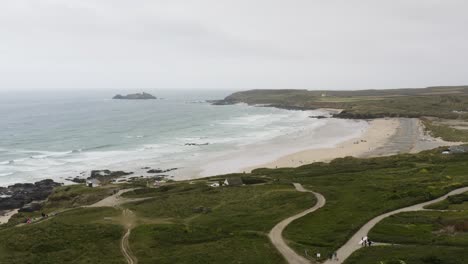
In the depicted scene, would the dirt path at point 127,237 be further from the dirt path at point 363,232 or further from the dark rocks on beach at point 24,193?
the dark rocks on beach at point 24,193

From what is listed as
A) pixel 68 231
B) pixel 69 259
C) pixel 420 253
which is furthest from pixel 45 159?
pixel 420 253

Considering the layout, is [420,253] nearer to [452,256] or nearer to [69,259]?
[452,256]

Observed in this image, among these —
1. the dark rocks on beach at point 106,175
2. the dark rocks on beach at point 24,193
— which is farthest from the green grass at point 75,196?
the dark rocks on beach at point 106,175

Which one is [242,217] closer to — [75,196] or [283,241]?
[283,241]

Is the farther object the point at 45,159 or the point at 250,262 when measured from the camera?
the point at 45,159

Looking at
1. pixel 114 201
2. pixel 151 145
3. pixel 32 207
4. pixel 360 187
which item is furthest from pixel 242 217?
pixel 151 145

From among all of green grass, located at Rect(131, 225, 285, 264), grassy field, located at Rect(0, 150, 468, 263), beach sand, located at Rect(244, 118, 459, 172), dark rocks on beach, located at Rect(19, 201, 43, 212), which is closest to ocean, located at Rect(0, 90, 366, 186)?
beach sand, located at Rect(244, 118, 459, 172)

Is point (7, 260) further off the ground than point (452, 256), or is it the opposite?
point (452, 256)

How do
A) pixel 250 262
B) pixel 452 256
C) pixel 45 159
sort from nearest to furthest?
pixel 452 256
pixel 250 262
pixel 45 159
